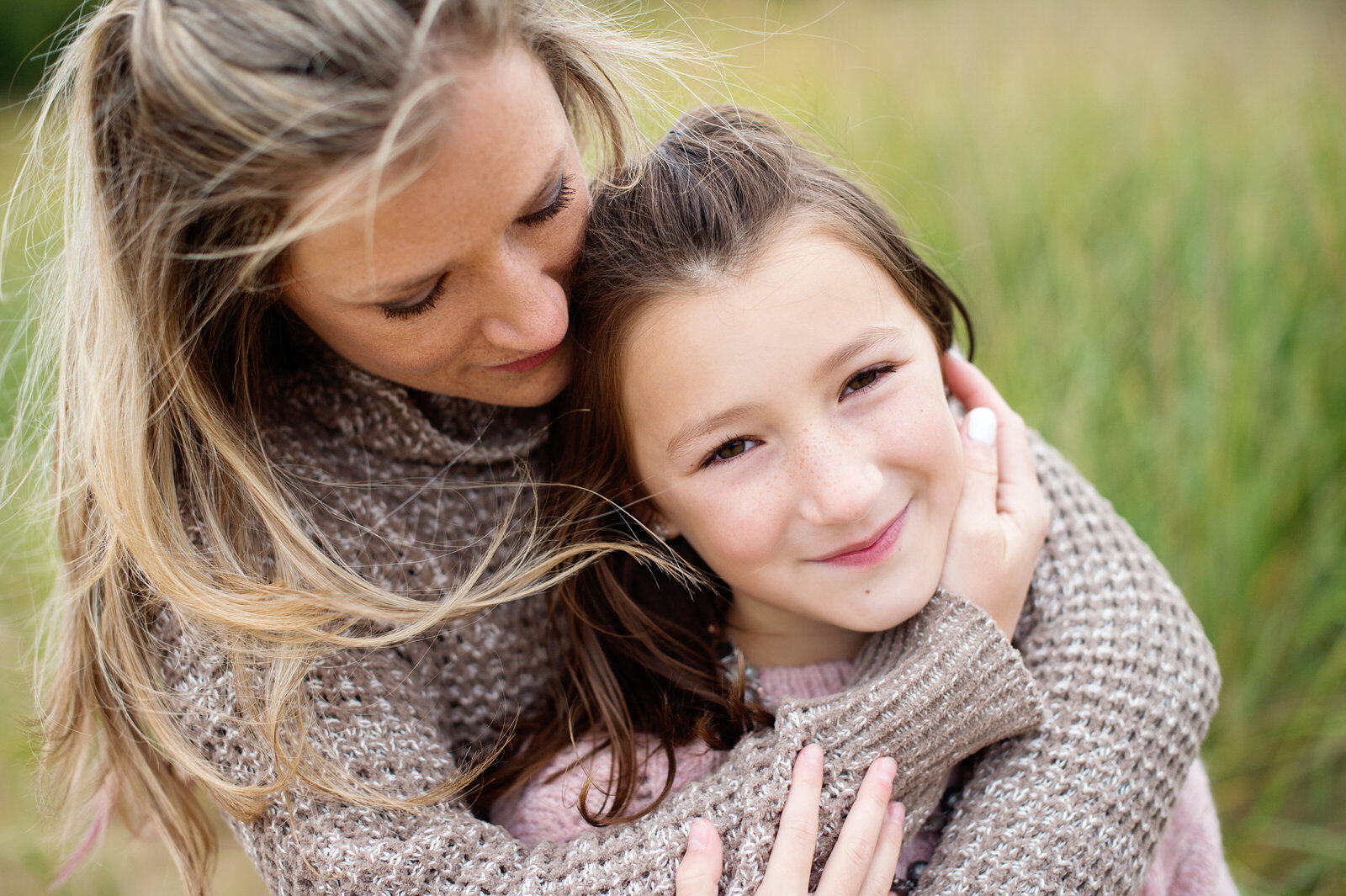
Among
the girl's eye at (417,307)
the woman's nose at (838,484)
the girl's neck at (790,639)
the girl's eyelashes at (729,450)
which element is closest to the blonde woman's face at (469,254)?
the girl's eye at (417,307)

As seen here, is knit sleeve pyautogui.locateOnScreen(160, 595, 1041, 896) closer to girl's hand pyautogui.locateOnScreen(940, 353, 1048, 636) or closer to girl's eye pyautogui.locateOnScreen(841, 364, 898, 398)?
girl's hand pyautogui.locateOnScreen(940, 353, 1048, 636)

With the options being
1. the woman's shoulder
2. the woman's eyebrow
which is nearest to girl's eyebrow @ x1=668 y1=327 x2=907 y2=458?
the woman's eyebrow

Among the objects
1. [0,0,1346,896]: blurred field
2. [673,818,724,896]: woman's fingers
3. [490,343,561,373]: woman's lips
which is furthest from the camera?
[0,0,1346,896]: blurred field

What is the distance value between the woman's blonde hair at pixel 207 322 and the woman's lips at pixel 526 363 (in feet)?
0.93

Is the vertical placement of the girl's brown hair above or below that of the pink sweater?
above

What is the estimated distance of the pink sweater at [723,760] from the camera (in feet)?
4.91

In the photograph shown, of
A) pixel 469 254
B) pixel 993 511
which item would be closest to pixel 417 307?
pixel 469 254

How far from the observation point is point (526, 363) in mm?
1457

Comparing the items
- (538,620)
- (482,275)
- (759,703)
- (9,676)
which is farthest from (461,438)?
(9,676)

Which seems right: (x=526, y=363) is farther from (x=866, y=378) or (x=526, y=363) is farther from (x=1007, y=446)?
(x=1007, y=446)

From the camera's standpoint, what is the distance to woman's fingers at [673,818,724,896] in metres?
1.21

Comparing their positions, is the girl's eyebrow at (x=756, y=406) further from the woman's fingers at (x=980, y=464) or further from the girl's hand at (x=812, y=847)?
the girl's hand at (x=812, y=847)

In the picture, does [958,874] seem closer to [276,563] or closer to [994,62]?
[276,563]

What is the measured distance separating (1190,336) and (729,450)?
1729mm
